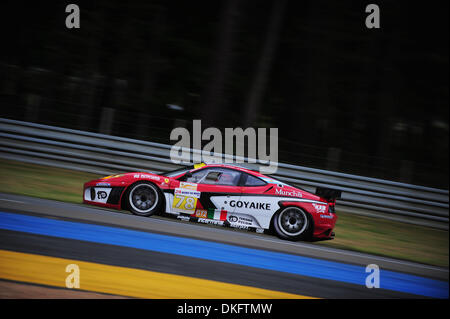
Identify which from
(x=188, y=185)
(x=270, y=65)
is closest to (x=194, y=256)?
(x=188, y=185)

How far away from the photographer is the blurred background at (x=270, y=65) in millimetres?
16469

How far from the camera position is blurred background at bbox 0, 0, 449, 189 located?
16469 mm

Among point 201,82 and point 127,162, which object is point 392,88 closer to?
point 201,82

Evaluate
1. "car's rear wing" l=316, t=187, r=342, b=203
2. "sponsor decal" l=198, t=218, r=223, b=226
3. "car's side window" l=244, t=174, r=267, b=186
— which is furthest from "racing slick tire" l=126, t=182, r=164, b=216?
"car's rear wing" l=316, t=187, r=342, b=203

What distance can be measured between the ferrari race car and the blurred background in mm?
6551

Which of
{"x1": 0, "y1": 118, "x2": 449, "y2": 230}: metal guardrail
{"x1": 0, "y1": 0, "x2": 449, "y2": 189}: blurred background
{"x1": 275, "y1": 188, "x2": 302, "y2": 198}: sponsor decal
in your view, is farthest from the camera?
{"x1": 0, "y1": 0, "x2": 449, "y2": 189}: blurred background

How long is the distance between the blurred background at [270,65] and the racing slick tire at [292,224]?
262 inches

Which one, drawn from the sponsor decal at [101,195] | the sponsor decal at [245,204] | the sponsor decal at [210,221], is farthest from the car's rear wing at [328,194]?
the sponsor decal at [101,195]

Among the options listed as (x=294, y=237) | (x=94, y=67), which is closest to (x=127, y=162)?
(x=294, y=237)

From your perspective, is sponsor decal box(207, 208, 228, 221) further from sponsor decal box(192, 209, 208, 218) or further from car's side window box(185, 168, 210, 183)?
car's side window box(185, 168, 210, 183)

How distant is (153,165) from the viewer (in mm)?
11594
